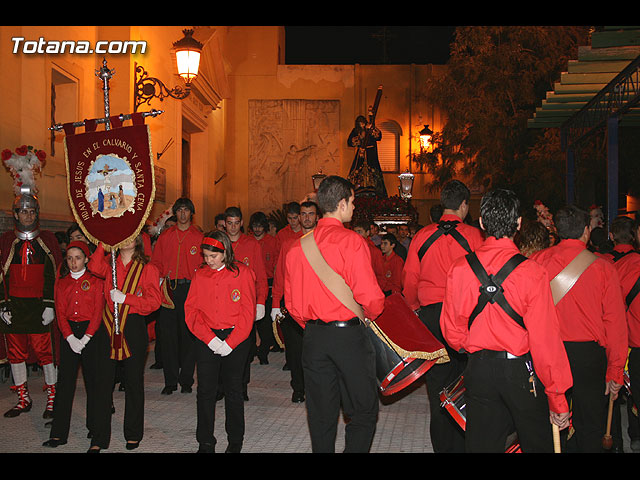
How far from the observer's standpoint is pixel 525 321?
12.4ft

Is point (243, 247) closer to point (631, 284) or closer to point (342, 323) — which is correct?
point (342, 323)

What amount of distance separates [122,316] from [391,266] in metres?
6.41

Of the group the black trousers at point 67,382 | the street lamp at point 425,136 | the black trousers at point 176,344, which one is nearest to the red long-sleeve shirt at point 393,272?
→ the black trousers at point 176,344

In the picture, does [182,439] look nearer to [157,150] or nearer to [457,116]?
[157,150]

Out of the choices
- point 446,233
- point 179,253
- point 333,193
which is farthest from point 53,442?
point 446,233

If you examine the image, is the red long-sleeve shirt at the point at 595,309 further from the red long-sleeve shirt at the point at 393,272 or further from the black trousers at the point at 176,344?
the red long-sleeve shirt at the point at 393,272

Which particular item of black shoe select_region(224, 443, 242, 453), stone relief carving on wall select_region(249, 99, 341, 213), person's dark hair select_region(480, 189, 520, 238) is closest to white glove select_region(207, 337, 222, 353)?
black shoe select_region(224, 443, 242, 453)

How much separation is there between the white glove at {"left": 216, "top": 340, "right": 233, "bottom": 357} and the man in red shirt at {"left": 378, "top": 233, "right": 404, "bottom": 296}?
19.5ft

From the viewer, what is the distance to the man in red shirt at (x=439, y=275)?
5.56 m

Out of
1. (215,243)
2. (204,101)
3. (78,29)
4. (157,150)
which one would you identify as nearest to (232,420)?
(215,243)

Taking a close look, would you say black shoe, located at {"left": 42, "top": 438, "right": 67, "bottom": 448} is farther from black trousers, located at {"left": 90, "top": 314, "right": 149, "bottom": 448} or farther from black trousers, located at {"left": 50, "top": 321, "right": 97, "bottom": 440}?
black trousers, located at {"left": 90, "top": 314, "right": 149, "bottom": 448}

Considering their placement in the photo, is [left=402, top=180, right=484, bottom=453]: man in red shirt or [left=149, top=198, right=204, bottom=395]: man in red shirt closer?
[left=402, top=180, right=484, bottom=453]: man in red shirt

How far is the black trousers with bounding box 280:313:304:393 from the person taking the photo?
26.8ft

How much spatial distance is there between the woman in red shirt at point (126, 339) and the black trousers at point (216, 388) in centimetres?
72
